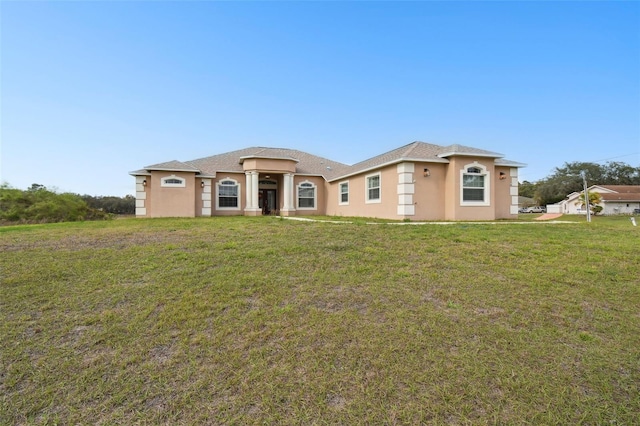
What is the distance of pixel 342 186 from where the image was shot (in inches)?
719

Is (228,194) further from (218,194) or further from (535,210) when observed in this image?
(535,210)

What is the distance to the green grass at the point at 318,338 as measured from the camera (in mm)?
2262

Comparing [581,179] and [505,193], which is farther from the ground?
[581,179]

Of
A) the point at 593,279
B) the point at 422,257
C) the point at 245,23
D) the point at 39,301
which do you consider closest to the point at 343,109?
the point at 245,23

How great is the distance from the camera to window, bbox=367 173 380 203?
14.6 meters

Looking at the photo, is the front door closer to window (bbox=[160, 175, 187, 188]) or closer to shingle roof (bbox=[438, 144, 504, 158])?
window (bbox=[160, 175, 187, 188])

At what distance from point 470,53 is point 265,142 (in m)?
15.8

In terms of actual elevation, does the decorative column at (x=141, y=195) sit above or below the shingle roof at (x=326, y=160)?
below

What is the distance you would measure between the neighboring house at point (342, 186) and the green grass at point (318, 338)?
7.31 m

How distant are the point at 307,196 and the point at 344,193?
3235 millimetres

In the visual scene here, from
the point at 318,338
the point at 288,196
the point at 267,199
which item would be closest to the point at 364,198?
the point at 288,196

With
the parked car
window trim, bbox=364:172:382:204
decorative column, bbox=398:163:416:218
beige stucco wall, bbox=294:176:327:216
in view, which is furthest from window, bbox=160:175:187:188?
the parked car

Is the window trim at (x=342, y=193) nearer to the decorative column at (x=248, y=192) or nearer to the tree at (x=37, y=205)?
the decorative column at (x=248, y=192)

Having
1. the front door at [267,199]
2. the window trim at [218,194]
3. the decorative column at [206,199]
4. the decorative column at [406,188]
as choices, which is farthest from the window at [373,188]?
the decorative column at [206,199]
